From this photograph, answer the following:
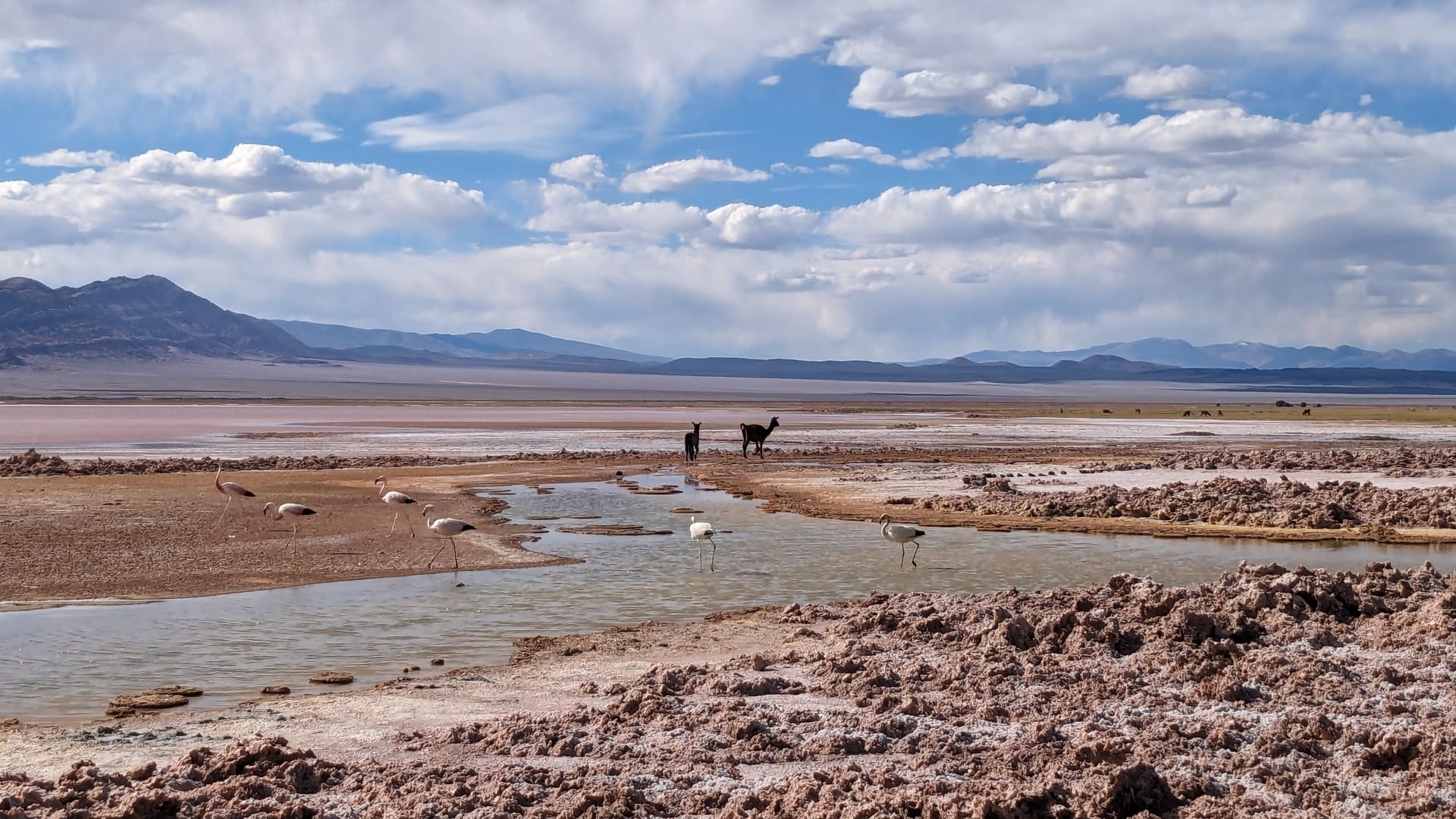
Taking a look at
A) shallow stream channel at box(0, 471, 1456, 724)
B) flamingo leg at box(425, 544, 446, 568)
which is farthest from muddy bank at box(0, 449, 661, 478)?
shallow stream channel at box(0, 471, 1456, 724)

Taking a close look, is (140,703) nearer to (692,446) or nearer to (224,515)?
→ (224,515)

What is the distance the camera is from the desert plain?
706 cm

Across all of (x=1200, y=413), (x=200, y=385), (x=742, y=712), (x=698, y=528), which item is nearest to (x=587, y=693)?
(x=742, y=712)

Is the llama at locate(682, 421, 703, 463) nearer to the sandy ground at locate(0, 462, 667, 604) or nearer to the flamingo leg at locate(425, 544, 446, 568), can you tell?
the sandy ground at locate(0, 462, 667, 604)

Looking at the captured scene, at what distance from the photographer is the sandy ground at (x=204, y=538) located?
51.0ft

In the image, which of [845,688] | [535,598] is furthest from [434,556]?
[845,688]

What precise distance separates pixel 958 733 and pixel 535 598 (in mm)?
7442

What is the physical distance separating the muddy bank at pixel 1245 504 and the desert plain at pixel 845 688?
10cm

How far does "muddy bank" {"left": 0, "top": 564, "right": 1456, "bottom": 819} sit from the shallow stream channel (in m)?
1.76

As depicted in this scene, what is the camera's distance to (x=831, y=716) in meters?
8.77

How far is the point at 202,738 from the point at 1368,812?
722cm

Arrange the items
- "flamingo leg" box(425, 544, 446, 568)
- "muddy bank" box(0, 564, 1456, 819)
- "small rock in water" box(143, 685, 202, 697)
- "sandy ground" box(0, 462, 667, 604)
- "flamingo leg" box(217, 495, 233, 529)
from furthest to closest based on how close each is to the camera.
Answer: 1. "flamingo leg" box(217, 495, 233, 529)
2. "flamingo leg" box(425, 544, 446, 568)
3. "sandy ground" box(0, 462, 667, 604)
4. "small rock in water" box(143, 685, 202, 697)
5. "muddy bank" box(0, 564, 1456, 819)

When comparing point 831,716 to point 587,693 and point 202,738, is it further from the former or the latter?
point 202,738

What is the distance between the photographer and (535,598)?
14672 mm
